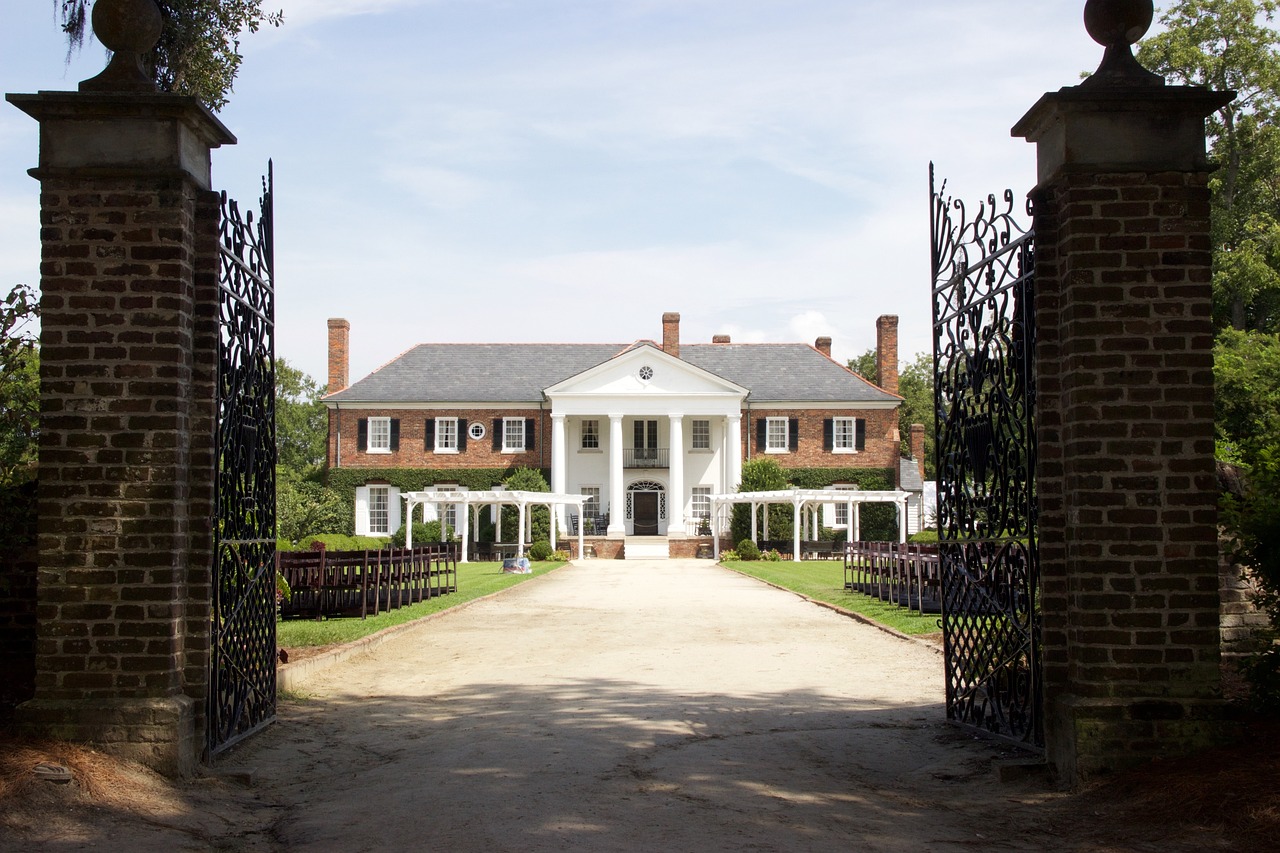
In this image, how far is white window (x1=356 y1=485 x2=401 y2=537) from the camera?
49.4 metres

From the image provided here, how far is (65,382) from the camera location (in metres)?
5.82

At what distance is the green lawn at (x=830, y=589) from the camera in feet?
48.2

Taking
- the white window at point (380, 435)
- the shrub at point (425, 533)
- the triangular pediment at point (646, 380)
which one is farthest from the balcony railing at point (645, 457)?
the white window at point (380, 435)

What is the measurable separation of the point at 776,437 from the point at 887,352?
6641 mm

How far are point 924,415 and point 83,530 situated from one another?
239ft

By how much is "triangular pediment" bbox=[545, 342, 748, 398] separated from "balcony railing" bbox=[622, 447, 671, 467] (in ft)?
10.1

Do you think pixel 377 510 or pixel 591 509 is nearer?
pixel 377 510

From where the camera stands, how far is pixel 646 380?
160 ft

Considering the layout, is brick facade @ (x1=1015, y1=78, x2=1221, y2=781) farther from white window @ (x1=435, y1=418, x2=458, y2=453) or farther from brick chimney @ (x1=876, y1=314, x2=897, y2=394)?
brick chimney @ (x1=876, y1=314, x2=897, y2=394)

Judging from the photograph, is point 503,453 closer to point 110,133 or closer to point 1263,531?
point 110,133

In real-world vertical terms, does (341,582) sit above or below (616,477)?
below

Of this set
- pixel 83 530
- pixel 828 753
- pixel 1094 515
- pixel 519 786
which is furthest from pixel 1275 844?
pixel 83 530

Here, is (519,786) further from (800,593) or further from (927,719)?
(800,593)

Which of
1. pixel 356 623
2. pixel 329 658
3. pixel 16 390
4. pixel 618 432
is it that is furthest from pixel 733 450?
pixel 16 390
